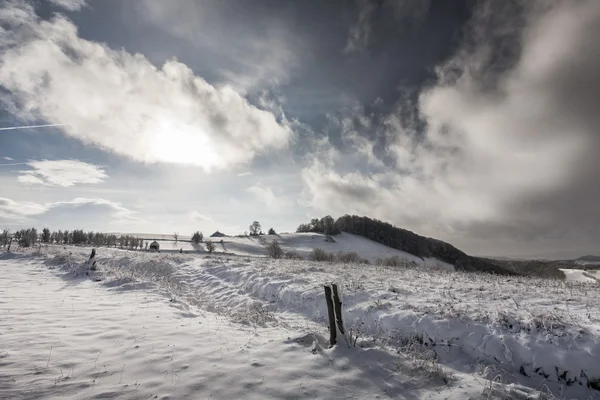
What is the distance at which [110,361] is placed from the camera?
680cm

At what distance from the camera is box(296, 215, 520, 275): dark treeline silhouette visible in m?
132

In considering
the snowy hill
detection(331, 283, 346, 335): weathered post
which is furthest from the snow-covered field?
the snowy hill

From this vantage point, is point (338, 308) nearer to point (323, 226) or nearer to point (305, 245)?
point (305, 245)

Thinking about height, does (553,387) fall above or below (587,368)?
below

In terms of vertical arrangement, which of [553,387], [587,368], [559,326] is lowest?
[553,387]

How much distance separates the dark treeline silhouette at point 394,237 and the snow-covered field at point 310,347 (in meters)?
121

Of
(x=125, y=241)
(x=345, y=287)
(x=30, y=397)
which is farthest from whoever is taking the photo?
(x=125, y=241)

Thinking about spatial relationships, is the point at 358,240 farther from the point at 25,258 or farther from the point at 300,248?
the point at 25,258

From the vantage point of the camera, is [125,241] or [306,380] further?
[125,241]

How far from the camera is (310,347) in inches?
306

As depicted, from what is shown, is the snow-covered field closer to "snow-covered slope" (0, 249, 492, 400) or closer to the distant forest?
"snow-covered slope" (0, 249, 492, 400)

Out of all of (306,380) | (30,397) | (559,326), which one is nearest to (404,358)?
(306,380)

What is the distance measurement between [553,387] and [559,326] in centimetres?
225

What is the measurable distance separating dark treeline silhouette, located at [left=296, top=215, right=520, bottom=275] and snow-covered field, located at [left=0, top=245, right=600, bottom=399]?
12116 centimetres
